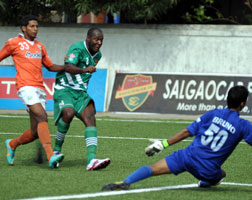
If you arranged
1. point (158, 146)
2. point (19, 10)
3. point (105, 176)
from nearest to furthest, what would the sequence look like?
1. point (158, 146)
2. point (105, 176)
3. point (19, 10)

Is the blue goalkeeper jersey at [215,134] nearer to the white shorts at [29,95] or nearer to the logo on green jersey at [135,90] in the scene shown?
the white shorts at [29,95]

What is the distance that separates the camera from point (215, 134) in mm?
6238

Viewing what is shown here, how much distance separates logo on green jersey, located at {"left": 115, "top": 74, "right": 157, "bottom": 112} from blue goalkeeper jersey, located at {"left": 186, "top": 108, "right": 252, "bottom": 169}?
10.3 metres

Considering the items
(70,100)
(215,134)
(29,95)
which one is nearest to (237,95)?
(215,134)

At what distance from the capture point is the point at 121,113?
16594 mm

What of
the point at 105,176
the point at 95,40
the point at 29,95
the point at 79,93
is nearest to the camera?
the point at 105,176

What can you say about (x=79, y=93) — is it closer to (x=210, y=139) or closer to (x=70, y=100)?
(x=70, y=100)

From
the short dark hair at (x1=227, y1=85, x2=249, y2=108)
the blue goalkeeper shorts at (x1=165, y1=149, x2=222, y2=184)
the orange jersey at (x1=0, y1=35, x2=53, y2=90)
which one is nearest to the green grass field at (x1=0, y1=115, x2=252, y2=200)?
the blue goalkeeper shorts at (x1=165, y1=149, x2=222, y2=184)

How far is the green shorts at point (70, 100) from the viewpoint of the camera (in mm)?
7977

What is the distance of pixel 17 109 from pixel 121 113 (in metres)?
2.98

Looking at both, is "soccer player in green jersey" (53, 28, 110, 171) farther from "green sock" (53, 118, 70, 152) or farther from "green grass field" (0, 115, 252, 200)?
"green grass field" (0, 115, 252, 200)

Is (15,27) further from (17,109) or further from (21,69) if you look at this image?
(21,69)

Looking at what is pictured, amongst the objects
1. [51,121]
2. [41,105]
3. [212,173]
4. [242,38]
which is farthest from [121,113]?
[212,173]

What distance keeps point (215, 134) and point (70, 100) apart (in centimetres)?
245
